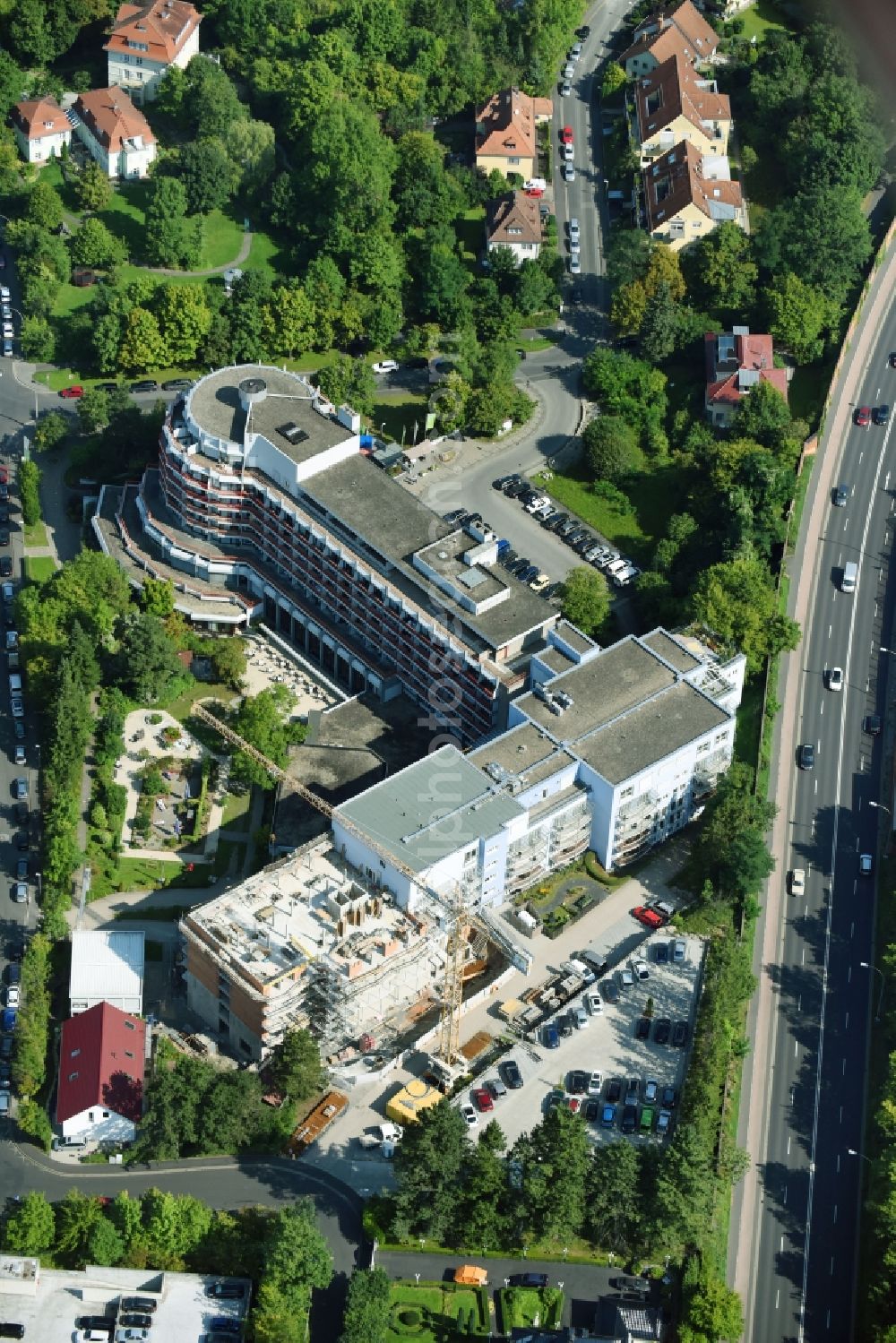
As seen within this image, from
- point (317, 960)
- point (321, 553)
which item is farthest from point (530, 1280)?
point (321, 553)

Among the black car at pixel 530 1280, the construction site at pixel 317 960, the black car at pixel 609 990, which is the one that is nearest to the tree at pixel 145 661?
the construction site at pixel 317 960

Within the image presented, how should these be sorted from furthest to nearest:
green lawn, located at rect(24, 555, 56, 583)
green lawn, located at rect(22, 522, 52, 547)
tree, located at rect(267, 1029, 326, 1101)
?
1. green lawn, located at rect(22, 522, 52, 547)
2. green lawn, located at rect(24, 555, 56, 583)
3. tree, located at rect(267, 1029, 326, 1101)

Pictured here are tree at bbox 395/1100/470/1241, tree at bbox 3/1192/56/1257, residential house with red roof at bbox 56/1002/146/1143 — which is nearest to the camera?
tree at bbox 3/1192/56/1257

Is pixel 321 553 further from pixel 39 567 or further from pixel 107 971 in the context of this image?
pixel 107 971

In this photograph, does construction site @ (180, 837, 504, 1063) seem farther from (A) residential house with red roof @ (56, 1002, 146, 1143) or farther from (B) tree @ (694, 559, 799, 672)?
(B) tree @ (694, 559, 799, 672)

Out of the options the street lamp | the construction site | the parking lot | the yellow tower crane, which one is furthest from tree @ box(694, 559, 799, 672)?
the construction site

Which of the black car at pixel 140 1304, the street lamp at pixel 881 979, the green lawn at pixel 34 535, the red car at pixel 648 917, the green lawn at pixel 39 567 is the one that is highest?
the green lawn at pixel 34 535

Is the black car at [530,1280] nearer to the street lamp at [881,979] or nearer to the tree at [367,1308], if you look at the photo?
the tree at [367,1308]
